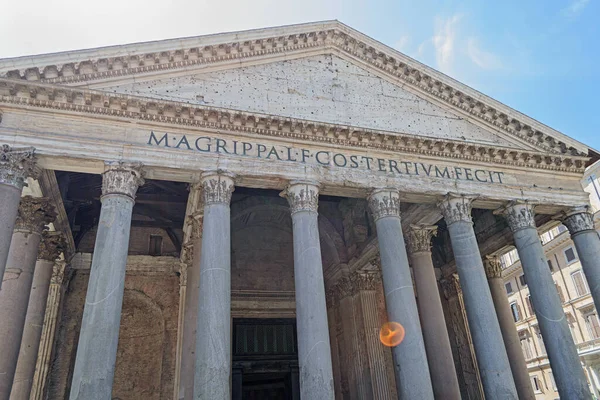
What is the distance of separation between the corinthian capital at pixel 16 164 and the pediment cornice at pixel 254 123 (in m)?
0.88

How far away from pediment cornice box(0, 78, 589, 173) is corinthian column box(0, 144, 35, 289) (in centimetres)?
95

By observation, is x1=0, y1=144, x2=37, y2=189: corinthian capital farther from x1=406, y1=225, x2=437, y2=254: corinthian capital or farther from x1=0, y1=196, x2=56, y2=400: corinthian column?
x1=406, y1=225, x2=437, y2=254: corinthian capital

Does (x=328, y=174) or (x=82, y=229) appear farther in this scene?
(x=82, y=229)

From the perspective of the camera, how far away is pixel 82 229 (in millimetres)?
12977

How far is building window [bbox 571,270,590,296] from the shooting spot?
79.4ft

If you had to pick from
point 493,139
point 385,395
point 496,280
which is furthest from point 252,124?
point 496,280

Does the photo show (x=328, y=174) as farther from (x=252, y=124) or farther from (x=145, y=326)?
(x=145, y=326)

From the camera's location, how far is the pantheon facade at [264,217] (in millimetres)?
8133

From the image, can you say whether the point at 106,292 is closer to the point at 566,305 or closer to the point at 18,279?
the point at 18,279

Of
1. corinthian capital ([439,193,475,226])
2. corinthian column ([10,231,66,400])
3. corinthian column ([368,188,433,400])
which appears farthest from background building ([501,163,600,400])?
corinthian column ([10,231,66,400])

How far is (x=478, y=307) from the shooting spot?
920 cm

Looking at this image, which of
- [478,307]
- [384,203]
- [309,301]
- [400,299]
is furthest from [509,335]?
[309,301]

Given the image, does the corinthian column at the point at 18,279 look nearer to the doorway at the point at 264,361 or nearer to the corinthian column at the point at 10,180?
the corinthian column at the point at 10,180

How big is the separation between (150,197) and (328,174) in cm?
581
